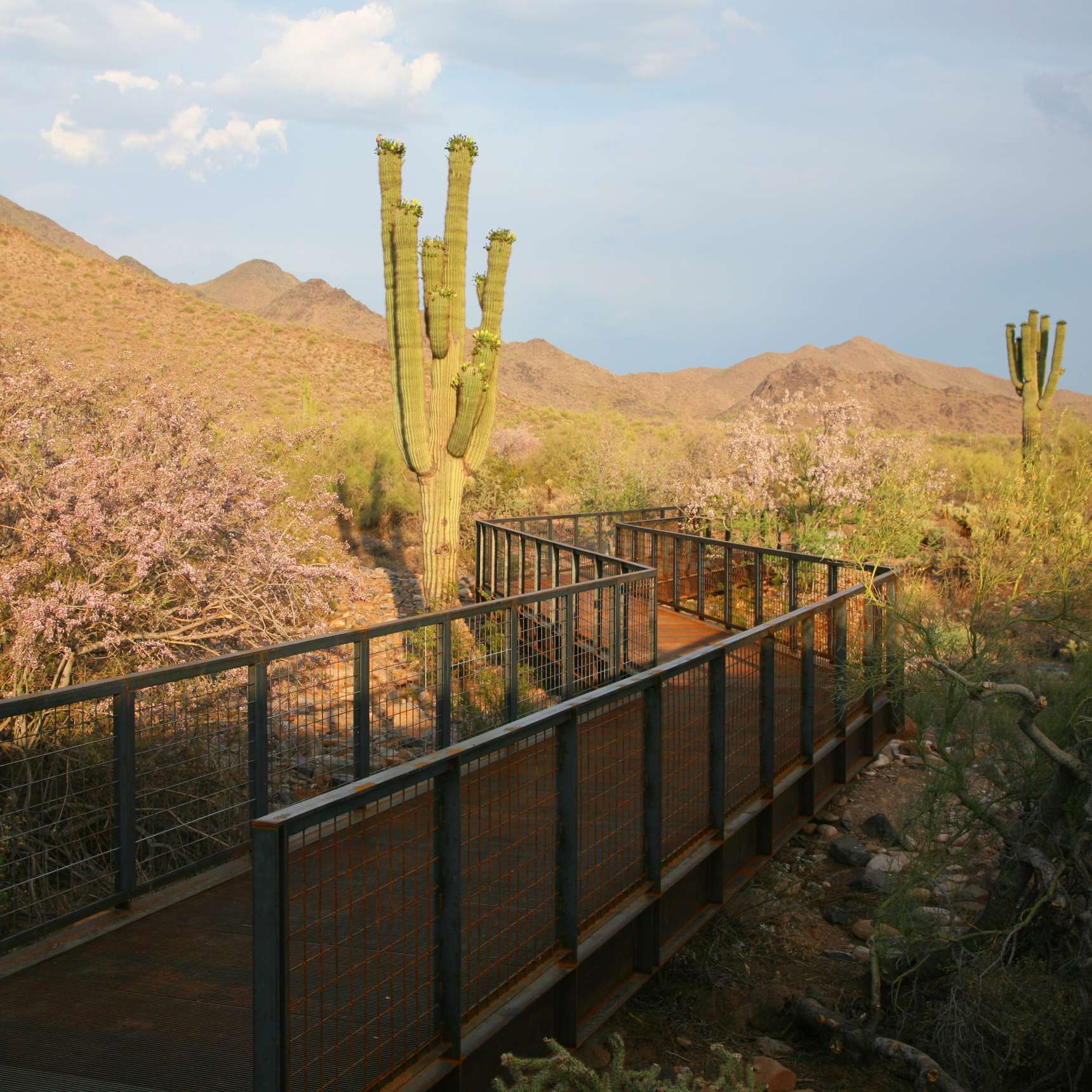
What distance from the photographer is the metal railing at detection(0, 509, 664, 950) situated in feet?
17.7

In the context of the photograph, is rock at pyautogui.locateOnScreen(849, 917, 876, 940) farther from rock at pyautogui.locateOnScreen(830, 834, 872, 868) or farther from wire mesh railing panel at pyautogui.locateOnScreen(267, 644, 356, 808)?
wire mesh railing panel at pyautogui.locateOnScreen(267, 644, 356, 808)

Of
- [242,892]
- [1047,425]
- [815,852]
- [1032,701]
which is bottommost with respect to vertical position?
[815,852]

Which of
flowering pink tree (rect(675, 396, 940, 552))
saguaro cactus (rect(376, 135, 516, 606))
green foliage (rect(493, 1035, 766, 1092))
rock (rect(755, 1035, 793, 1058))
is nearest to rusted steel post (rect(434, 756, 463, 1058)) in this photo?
green foliage (rect(493, 1035, 766, 1092))

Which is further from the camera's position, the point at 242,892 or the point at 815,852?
the point at 815,852

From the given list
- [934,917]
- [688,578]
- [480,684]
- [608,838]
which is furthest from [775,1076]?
[688,578]

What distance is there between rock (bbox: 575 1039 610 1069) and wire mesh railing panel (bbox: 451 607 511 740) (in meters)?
3.37

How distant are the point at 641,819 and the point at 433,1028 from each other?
2113mm

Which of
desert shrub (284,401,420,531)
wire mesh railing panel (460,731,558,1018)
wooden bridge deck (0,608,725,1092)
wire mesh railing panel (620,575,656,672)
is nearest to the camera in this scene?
wooden bridge deck (0,608,725,1092)

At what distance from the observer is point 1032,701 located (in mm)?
5656

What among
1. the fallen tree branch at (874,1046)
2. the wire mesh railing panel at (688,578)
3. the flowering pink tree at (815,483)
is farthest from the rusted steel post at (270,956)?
the flowering pink tree at (815,483)

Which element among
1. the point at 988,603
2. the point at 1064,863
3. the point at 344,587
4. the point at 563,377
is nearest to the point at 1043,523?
the point at 988,603

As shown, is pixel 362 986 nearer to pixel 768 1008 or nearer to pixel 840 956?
pixel 768 1008

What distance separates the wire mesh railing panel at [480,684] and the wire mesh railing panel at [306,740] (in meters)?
0.87

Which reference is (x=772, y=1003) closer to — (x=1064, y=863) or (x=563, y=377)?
(x=1064, y=863)
